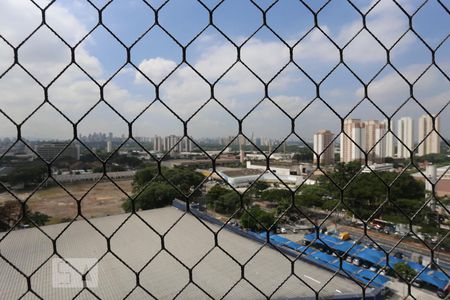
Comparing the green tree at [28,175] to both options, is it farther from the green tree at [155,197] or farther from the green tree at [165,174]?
the green tree at [155,197]

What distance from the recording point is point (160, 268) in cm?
277

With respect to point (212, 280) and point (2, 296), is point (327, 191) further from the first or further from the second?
point (2, 296)

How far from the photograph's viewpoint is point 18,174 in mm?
682

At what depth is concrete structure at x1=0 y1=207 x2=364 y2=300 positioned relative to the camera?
7.70 feet

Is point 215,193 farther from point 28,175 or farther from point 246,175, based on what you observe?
point 28,175

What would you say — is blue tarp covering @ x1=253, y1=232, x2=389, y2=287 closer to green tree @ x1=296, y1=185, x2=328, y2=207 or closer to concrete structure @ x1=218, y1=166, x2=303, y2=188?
concrete structure @ x1=218, y1=166, x2=303, y2=188

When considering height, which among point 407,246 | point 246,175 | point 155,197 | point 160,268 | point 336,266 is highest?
point 246,175

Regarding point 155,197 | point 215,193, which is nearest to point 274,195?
point 215,193

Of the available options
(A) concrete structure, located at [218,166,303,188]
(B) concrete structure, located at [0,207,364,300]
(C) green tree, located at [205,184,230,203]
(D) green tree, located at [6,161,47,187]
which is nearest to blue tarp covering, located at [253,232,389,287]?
(B) concrete structure, located at [0,207,364,300]

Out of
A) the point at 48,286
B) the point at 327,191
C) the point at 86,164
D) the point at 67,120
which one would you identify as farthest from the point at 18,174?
the point at 327,191

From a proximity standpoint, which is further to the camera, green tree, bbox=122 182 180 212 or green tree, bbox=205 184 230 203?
green tree, bbox=205 184 230 203

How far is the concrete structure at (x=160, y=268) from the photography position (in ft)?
7.70

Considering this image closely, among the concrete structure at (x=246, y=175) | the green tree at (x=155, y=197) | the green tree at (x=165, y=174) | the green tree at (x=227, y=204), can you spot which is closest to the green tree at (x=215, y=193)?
the green tree at (x=227, y=204)

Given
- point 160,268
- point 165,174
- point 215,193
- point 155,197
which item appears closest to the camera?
point 165,174
